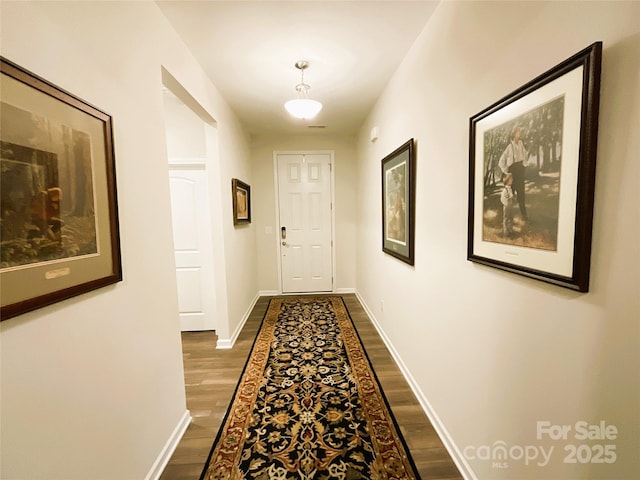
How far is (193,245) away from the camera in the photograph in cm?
310

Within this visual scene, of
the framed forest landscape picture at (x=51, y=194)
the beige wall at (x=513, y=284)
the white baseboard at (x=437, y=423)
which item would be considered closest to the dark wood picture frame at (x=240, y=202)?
the beige wall at (x=513, y=284)

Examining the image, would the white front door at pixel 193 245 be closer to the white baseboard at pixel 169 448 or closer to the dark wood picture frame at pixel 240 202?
the dark wood picture frame at pixel 240 202

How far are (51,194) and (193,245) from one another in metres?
2.31

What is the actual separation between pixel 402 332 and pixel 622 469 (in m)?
1.62

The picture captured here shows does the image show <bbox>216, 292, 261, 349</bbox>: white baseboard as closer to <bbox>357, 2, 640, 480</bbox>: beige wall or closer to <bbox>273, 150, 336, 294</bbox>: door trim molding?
<bbox>273, 150, 336, 294</bbox>: door trim molding

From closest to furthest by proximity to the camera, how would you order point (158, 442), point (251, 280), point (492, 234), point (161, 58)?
point (492, 234)
point (158, 442)
point (161, 58)
point (251, 280)

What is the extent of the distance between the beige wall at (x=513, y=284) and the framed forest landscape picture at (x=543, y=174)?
33 mm

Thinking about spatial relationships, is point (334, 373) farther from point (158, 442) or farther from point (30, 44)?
point (30, 44)

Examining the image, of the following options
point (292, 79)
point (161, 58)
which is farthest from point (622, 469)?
point (292, 79)

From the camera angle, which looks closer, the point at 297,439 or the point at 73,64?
the point at 73,64

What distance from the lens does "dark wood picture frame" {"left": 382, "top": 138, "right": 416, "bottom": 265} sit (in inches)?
80.1

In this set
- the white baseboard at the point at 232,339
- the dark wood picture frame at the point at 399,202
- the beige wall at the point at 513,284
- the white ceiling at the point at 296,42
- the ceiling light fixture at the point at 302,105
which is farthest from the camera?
the white baseboard at the point at 232,339

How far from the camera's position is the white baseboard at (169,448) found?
4.59ft

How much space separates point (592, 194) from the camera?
752 mm
